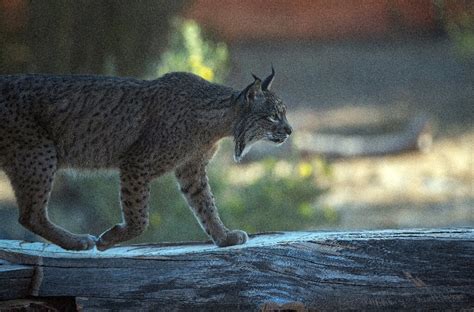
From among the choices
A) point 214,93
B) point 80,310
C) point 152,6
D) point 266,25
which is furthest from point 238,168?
point 80,310

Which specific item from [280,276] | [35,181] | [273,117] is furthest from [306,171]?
[280,276]

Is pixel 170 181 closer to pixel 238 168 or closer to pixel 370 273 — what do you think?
pixel 238 168

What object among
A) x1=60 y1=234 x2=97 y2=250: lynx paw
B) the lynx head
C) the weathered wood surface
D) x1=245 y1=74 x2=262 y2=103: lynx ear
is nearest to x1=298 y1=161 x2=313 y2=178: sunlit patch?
the lynx head

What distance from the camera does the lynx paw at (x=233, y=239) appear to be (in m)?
5.39

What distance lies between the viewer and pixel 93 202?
9219mm

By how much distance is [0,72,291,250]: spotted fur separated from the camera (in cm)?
535

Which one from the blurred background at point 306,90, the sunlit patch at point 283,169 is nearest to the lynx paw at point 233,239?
the blurred background at point 306,90

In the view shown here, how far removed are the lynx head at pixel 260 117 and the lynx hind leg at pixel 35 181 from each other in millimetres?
971

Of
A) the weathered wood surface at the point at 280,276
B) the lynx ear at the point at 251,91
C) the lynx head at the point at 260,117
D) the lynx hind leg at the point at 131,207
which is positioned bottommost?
the weathered wood surface at the point at 280,276

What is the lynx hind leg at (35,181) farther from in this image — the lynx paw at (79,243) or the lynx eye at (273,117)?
the lynx eye at (273,117)

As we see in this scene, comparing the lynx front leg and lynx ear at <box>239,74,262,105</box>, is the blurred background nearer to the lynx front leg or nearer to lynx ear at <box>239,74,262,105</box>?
the lynx front leg

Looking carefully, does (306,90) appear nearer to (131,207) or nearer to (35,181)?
(131,207)

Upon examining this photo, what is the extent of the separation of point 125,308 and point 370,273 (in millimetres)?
1067

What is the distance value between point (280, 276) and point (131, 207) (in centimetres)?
112
